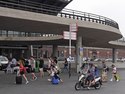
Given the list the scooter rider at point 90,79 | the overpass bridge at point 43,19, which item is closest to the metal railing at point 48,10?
the overpass bridge at point 43,19

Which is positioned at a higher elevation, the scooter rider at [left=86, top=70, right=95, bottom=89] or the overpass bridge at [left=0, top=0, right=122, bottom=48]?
the overpass bridge at [left=0, top=0, right=122, bottom=48]

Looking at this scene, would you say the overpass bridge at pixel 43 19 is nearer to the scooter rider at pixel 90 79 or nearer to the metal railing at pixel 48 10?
the metal railing at pixel 48 10

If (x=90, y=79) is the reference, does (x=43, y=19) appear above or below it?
above

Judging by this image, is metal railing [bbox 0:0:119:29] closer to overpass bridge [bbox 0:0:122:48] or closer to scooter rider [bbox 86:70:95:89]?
overpass bridge [bbox 0:0:122:48]

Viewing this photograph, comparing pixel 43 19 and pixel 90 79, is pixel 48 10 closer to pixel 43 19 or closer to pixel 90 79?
pixel 43 19

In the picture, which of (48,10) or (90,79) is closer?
(90,79)

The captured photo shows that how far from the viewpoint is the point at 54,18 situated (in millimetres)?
31109

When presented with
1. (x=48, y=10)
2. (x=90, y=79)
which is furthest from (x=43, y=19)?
(x=90, y=79)

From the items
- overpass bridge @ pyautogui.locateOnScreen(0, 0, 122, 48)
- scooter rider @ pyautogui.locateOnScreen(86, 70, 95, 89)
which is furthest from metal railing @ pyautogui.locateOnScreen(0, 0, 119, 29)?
scooter rider @ pyautogui.locateOnScreen(86, 70, 95, 89)

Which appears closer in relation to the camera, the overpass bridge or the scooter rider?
the scooter rider

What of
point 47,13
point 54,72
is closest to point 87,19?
point 47,13

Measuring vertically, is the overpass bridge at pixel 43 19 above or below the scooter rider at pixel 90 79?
above

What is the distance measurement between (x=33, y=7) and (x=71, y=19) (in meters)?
4.57

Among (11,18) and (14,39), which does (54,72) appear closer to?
(11,18)
